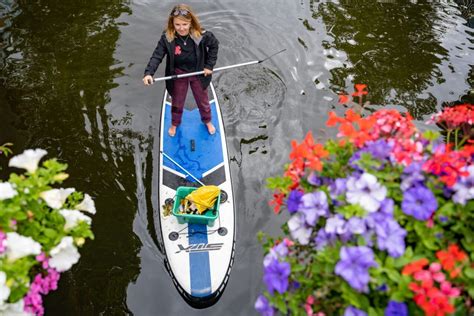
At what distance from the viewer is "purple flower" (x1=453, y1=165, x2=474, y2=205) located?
100 inches

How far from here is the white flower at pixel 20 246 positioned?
251 centimetres

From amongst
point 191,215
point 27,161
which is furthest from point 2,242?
point 191,215

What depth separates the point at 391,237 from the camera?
2465 millimetres

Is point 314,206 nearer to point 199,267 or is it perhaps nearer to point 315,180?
point 315,180

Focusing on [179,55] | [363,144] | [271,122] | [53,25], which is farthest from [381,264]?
[53,25]

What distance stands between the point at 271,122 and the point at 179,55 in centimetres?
248

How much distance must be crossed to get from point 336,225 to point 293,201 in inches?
16.0

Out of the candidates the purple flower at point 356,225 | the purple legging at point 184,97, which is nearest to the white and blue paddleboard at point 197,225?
the purple legging at point 184,97

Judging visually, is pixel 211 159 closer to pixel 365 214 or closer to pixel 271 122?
pixel 271 122

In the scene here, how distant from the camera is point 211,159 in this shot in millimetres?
7191

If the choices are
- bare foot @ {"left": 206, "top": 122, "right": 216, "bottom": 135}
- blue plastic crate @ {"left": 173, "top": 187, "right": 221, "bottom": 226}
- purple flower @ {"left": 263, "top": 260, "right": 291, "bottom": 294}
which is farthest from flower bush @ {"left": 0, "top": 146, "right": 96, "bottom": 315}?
bare foot @ {"left": 206, "top": 122, "right": 216, "bottom": 135}

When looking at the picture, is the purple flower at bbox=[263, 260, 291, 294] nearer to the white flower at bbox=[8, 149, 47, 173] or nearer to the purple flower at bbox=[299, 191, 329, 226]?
the purple flower at bbox=[299, 191, 329, 226]

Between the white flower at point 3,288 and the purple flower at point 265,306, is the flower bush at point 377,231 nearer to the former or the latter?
the purple flower at point 265,306

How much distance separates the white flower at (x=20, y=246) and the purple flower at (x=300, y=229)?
→ 1.50 meters
